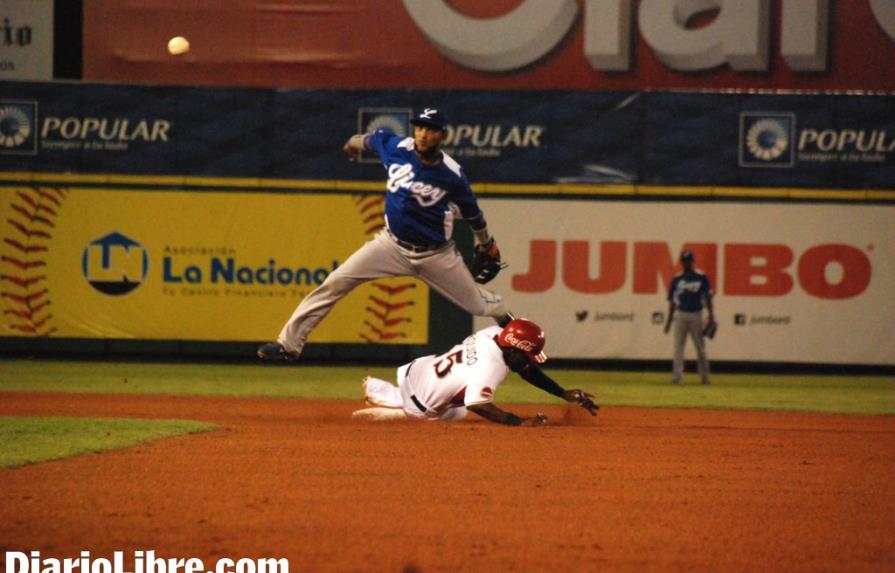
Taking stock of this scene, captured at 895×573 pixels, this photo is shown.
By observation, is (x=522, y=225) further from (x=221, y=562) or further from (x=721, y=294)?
(x=221, y=562)

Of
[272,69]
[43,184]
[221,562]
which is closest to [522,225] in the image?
[272,69]

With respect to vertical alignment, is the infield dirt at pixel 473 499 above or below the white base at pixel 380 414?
below

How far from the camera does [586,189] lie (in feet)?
65.7

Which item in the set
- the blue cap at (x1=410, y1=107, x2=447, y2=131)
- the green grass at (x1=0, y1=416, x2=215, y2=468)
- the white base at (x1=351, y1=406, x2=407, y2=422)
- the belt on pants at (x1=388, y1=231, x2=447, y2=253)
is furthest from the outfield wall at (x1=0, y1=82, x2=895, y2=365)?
the blue cap at (x1=410, y1=107, x2=447, y2=131)

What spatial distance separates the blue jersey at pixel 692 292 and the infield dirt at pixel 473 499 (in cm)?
687

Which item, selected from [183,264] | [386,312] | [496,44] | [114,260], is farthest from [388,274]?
[496,44]

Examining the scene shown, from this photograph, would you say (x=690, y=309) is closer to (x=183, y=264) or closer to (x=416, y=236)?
(x=183, y=264)

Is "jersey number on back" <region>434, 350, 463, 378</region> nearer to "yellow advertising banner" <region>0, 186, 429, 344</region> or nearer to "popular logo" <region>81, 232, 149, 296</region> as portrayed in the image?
"yellow advertising banner" <region>0, 186, 429, 344</region>

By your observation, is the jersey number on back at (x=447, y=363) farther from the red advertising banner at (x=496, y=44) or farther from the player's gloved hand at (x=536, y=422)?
the red advertising banner at (x=496, y=44)

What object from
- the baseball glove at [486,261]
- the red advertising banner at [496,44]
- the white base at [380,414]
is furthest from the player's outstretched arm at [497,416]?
the red advertising banner at [496,44]

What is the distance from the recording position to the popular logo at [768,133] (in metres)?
19.9

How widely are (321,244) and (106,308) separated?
3.30 m

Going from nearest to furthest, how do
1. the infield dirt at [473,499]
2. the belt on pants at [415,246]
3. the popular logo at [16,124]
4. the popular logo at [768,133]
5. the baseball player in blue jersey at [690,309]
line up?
1. the infield dirt at [473,499]
2. the belt on pants at [415,246]
3. the baseball player in blue jersey at [690,309]
4. the popular logo at [768,133]
5. the popular logo at [16,124]

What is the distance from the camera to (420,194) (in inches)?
410
